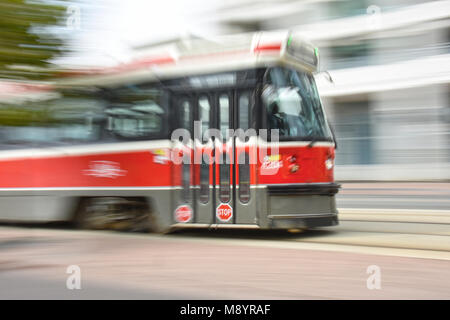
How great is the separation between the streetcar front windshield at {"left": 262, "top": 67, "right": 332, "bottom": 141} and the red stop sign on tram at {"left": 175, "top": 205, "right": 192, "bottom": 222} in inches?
62.5

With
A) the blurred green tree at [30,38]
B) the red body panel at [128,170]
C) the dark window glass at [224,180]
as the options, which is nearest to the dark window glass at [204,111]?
the red body panel at [128,170]

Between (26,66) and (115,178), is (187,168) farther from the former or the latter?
(26,66)

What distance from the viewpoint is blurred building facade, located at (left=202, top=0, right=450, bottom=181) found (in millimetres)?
21000

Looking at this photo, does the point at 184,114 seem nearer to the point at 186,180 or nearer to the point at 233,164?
the point at 186,180

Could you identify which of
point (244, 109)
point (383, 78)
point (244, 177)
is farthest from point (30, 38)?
point (383, 78)

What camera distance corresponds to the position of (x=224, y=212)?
7.32 metres

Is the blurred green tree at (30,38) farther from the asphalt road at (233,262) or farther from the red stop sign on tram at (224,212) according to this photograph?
the red stop sign on tram at (224,212)

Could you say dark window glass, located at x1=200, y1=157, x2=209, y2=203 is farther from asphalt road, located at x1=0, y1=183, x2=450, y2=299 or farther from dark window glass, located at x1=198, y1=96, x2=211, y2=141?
asphalt road, located at x1=0, y1=183, x2=450, y2=299

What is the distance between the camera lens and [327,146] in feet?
24.5

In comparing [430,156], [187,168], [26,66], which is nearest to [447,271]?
[187,168]

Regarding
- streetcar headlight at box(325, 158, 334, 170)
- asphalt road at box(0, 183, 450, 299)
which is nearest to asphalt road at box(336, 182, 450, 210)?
asphalt road at box(0, 183, 450, 299)

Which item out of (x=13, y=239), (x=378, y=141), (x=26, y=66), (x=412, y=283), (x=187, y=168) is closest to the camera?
(x=26, y=66)

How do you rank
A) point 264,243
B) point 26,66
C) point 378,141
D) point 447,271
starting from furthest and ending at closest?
point 378,141, point 264,243, point 447,271, point 26,66

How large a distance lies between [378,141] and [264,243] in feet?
54.0
